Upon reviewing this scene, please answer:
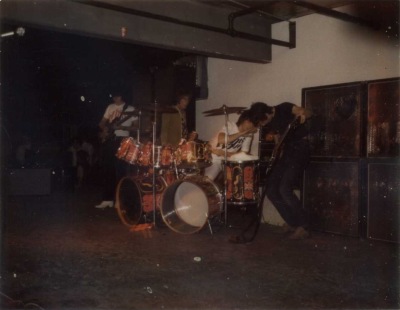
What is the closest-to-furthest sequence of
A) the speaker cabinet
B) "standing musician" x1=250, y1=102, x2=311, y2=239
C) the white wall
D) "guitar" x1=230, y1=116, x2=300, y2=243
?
"guitar" x1=230, y1=116, x2=300, y2=243, the white wall, "standing musician" x1=250, y1=102, x2=311, y2=239, the speaker cabinet

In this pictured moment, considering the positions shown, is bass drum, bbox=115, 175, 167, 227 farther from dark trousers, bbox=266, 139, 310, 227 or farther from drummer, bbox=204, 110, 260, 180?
dark trousers, bbox=266, 139, 310, 227

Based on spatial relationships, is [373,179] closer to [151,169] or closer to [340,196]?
[340,196]

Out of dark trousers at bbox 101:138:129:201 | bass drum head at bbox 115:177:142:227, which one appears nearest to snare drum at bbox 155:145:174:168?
bass drum head at bbox 115:177:142:227

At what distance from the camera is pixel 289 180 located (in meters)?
5.85

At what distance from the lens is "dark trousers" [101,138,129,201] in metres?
8.10

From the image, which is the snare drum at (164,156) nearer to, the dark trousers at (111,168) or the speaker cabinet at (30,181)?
the dark trousers at (111,168)

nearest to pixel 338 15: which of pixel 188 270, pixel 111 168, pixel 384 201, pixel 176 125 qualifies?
pixel 384 201

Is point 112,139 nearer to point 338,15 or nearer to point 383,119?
point 338,15

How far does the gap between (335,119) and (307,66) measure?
97 cm

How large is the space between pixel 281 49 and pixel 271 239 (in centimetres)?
307

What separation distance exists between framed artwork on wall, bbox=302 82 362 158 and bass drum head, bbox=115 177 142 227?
8.86 feet

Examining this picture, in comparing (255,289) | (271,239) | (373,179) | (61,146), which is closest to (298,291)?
Result: (255,289)

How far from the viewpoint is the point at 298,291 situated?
11.8 ft

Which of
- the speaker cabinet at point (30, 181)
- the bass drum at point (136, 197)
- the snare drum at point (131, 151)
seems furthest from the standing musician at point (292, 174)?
the speaker cabinet at point (30, 181)
